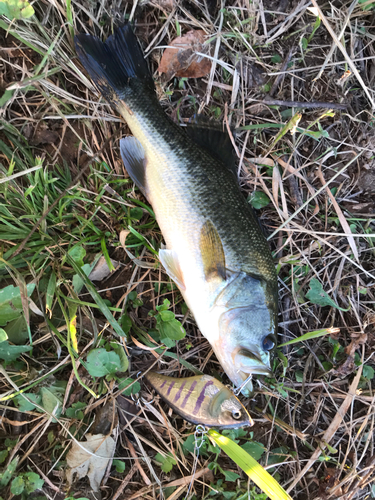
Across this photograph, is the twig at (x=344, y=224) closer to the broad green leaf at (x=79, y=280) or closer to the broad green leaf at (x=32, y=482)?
→ the broad green leaf at (x=79, y=280)

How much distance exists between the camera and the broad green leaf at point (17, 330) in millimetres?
2143

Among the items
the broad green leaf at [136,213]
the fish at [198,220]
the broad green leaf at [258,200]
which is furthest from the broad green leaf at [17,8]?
the broad green leaf at [258,200]

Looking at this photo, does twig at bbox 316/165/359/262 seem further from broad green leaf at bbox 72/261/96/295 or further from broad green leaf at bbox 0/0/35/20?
broad green leaf at bbox 0/0/35/20

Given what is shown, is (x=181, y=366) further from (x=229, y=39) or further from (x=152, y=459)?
(x=229, y=39)

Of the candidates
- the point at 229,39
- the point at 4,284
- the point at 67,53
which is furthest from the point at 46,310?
the point at 229,39

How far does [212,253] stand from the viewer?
2.10 meters

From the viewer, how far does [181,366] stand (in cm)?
245

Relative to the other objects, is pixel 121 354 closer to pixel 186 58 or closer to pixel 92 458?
pixel 92 458

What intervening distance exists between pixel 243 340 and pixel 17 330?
5.26 ft

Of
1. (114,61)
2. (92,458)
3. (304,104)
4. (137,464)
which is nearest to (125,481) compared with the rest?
(137,464)

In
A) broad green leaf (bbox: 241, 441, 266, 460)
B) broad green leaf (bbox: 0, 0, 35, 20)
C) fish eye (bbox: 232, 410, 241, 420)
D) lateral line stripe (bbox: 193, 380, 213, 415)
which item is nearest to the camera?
broad green leaf (bbox: 0, 0, 35, 20)

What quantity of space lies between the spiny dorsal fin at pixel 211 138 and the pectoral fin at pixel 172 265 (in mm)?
850

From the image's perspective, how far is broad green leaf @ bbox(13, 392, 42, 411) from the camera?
2.13 meters

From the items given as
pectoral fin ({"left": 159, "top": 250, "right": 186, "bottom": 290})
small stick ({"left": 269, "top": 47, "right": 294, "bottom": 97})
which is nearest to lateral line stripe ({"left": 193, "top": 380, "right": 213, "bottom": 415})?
pectoral fin ({"left": 159, "top": 250, "right": 186, "bottom": 290})
